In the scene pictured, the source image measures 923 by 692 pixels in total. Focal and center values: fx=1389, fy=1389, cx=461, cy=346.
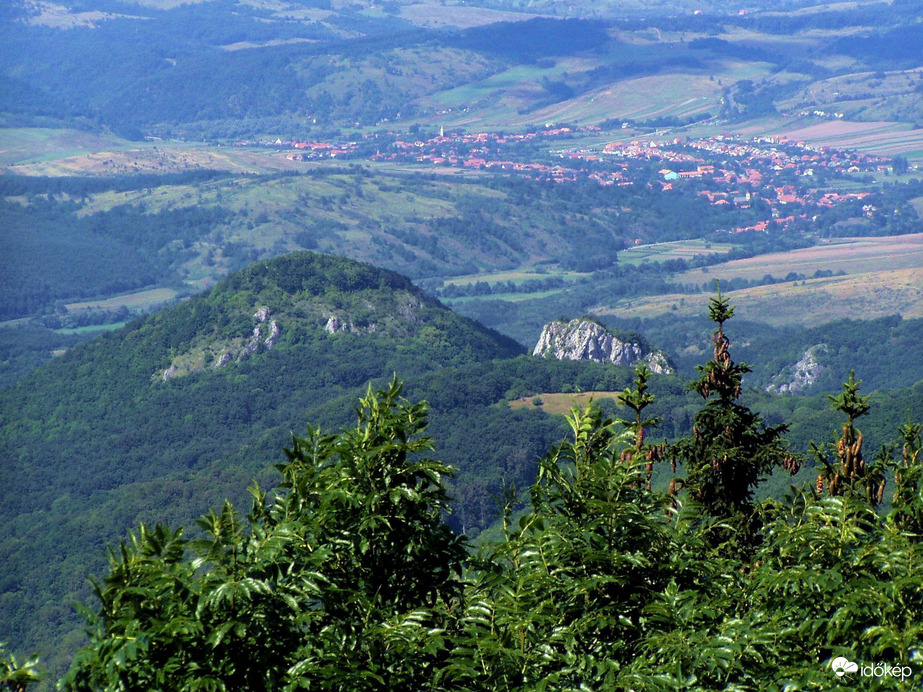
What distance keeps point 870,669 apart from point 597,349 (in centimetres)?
15297

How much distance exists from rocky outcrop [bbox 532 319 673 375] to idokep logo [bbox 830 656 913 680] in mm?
148702

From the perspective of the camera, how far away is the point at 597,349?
167 meters

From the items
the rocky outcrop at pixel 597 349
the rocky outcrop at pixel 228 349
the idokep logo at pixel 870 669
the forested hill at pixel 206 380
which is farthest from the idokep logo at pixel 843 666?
the rocky outcrop at pixel 228 349

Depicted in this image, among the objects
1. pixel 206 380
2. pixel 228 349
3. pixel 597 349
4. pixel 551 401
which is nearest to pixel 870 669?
pixel 551 401

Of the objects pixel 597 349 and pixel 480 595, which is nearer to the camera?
pixel 480 595

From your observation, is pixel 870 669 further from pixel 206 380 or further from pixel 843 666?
pixel 206 380

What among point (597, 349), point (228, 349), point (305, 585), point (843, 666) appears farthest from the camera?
point (228, 349)

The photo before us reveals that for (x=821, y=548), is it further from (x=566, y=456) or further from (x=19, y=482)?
(x=19, y=482)

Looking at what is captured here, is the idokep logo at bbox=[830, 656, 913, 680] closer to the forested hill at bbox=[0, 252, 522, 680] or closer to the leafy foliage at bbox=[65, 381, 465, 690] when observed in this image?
the leafy foliage at bbox=[65, 381, 465, 690]

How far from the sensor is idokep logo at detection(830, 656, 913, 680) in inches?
568

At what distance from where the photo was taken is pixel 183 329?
18200 centimetres

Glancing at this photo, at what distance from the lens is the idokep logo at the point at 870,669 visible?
14430 mm

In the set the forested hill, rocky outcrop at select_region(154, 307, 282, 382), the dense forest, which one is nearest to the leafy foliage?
the dense forest

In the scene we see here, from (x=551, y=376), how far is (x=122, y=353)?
205 feet
